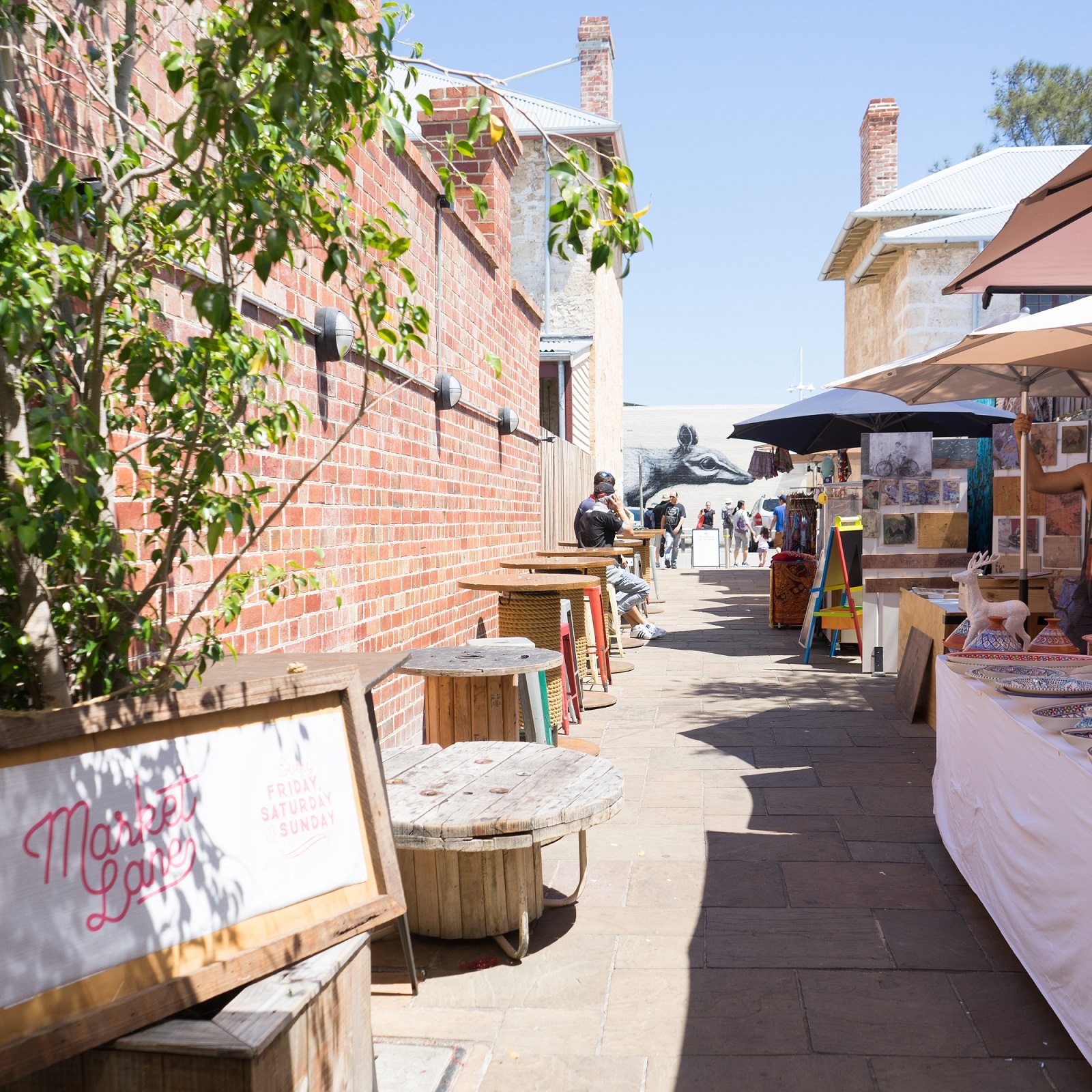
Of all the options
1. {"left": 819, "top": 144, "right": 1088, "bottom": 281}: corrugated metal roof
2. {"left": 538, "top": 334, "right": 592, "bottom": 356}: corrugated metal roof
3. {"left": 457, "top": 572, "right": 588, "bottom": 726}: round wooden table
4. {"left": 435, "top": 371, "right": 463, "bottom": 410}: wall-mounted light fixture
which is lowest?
{"left": 457, "top": 572, "right": 588, "bottom": 726}: round wooden table

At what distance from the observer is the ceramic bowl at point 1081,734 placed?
9.71ft

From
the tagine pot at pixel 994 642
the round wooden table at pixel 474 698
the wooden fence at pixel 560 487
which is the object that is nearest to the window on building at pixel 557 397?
the wooden fence at pixel 560 487

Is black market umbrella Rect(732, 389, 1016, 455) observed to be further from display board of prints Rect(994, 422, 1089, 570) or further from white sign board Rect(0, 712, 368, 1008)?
white sign board Rect(0, 712, 368, 1008)

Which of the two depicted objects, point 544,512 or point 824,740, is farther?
point 544,512

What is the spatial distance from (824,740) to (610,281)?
49.8 ft

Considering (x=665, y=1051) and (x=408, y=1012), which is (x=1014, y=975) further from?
(x=408, y=1012)

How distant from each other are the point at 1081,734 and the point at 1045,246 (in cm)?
287

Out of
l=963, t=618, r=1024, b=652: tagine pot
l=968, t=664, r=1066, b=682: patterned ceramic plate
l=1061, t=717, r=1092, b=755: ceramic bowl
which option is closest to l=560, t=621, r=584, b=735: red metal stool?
l=963, t=618, r=1024, b=652: tagine pot

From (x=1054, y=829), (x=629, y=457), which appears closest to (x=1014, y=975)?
(x=1054, y=829)

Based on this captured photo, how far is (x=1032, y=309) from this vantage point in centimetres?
1549

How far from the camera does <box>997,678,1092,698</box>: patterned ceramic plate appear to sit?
3.55m

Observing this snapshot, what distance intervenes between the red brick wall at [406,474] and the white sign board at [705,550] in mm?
19771

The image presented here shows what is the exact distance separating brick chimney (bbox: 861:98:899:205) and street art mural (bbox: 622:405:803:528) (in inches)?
892

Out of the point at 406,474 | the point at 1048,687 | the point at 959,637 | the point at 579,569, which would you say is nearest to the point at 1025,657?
the point at 959,637
